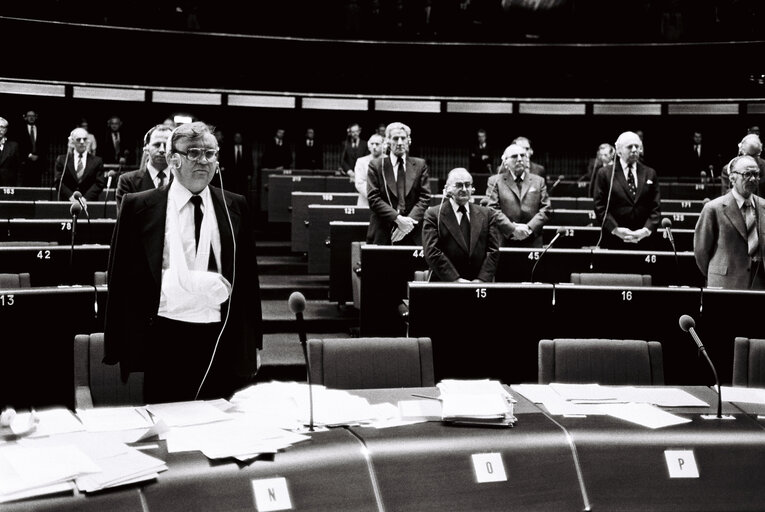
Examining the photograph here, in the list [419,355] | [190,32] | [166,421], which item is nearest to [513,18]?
[190,32]

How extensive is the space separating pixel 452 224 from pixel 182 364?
8.52 ft

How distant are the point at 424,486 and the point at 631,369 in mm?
1366

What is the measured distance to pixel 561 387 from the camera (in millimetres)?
2875

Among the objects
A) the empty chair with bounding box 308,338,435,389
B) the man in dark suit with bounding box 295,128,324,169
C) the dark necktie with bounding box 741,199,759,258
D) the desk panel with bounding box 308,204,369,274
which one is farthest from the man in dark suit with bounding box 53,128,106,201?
the man in dark suit with bounding box 295,128,324,169

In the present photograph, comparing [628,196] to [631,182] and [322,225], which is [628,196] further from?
[322,225]

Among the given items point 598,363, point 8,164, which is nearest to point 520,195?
point 598,363

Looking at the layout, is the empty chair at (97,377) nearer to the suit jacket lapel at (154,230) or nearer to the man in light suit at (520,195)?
the suit jacket lapel at (154,230)

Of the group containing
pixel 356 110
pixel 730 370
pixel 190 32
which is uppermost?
pixel 190 32

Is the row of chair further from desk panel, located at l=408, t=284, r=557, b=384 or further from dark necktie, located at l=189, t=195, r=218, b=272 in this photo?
desk panel, located at l=408, t=284, r=557, b=384

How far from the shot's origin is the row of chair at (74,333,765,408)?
120 inches

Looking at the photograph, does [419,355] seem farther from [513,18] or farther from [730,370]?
[513,18]

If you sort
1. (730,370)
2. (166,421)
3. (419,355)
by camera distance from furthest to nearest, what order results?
(730,370) < (419,355) < (166,421)

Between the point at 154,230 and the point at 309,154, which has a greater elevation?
the point at 309,154

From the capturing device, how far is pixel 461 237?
16.3ft
